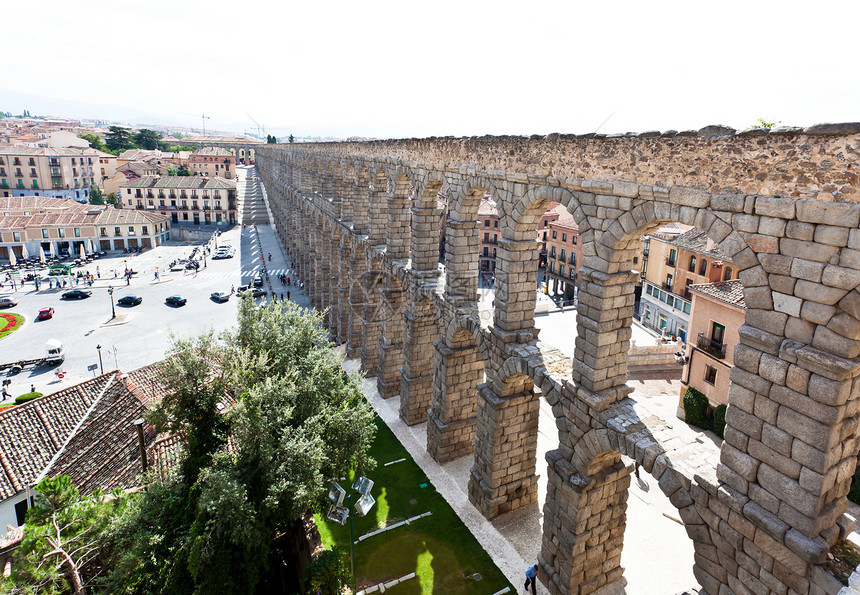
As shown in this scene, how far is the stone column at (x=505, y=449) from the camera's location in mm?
18578

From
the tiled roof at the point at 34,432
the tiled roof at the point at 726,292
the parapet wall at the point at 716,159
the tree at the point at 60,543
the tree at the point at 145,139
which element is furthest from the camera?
the tree at the point at 145,139

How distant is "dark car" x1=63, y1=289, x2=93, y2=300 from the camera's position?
180 ft

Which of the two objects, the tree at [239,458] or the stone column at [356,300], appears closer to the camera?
the tree at [239,458]

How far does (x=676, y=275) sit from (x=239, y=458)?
1490 inches

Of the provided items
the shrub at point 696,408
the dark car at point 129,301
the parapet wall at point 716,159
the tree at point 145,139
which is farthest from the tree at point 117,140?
the parapet wall at point 716,159

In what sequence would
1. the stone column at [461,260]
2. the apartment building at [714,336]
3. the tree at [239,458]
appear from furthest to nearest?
the apartment building at [714,336] < the stone column at [461,260] < the tree at [239,458]

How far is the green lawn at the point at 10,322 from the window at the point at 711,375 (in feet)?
188

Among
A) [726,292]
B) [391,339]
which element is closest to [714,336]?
[726,292]

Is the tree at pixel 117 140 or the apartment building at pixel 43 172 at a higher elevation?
the tree at pixel 117 140

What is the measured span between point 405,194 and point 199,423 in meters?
15.7

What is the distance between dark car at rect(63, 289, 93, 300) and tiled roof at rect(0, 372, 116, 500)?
38.8 meters

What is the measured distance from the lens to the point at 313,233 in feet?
152

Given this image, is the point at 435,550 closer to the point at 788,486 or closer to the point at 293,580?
the point at 293,580

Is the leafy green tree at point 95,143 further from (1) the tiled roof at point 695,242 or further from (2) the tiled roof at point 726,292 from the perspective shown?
(2) the tiled roof at point 726,292
